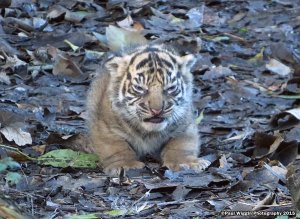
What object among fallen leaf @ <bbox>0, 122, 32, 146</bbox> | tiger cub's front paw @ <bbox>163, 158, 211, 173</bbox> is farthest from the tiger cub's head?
fallen leaf @ <bbox>0, 122, 32, 146</bbox>

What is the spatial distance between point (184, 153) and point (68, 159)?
915 mm

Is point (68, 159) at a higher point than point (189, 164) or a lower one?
lower

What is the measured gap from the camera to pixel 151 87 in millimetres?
7047

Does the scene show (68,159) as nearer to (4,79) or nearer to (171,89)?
(171,89)

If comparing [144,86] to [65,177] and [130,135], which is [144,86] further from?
[65,177]

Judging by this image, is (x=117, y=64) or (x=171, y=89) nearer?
(x=171, y=89)

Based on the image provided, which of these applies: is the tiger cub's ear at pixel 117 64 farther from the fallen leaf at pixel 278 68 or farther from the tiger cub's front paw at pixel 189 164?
the fallen leaf at pixel 278 68

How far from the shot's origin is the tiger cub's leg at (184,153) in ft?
22.7

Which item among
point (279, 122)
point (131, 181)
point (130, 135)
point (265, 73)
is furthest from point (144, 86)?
point (265, 73)

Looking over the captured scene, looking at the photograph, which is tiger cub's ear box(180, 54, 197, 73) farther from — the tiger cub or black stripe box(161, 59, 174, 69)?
black stripe box(161, 59, 174, 69)

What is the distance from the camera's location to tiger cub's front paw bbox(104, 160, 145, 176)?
6843 millimetres

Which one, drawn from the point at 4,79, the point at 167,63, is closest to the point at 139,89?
the point at 167,63

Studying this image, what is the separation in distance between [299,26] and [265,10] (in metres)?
0.83

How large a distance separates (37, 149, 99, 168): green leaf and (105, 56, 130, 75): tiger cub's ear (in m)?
0.74
